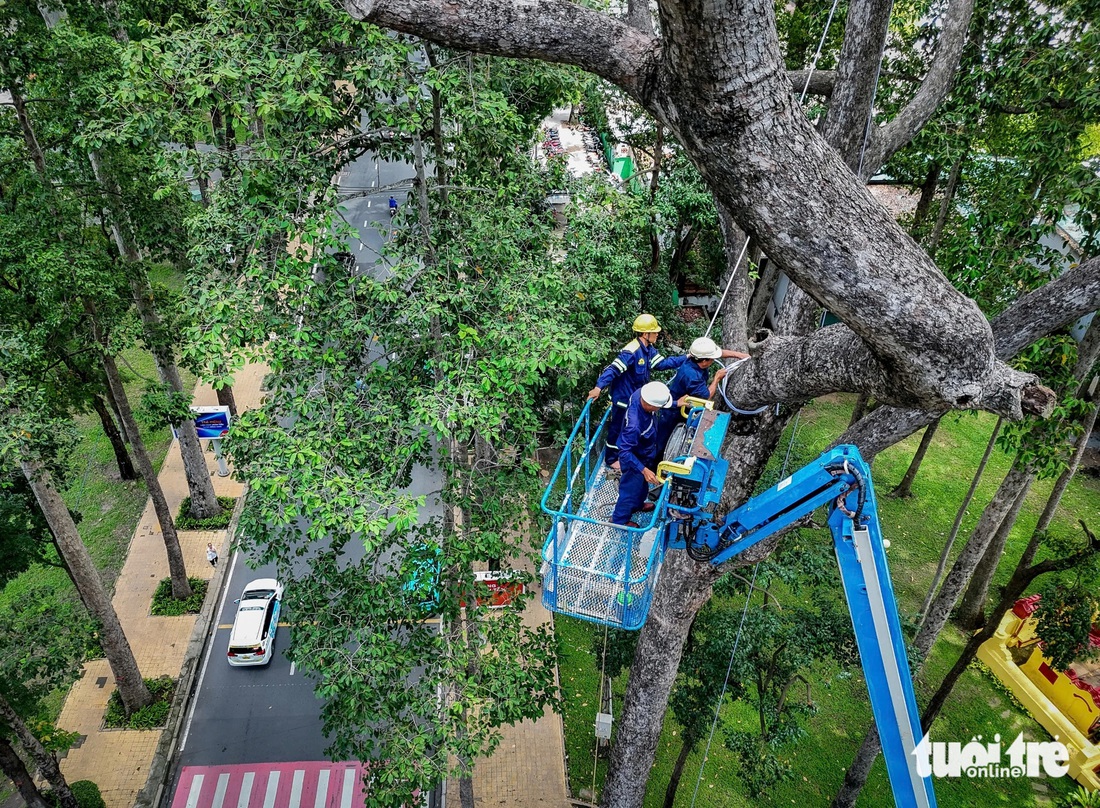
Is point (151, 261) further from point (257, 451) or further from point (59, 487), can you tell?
point (257, 451)

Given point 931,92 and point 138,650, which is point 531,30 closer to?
point 931,92

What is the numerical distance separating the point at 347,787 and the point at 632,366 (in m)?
9.90

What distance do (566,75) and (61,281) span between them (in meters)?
8.38

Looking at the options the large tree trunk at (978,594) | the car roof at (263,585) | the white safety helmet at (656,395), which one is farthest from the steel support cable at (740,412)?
the car roof at (263,585)

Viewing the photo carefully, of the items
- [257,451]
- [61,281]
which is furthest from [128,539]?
[257,451]

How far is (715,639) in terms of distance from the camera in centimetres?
1069

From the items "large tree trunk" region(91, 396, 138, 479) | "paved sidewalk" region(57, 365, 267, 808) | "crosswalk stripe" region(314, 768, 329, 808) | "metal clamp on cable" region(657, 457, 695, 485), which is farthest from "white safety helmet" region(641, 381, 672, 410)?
"large tree trunk" region(91, 396, 138, 479)

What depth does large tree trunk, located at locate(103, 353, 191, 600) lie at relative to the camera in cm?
1472

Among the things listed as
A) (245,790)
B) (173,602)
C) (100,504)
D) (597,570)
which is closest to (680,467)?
(597,570)

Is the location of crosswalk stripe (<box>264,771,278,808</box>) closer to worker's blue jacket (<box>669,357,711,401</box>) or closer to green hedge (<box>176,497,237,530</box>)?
green hedge (<box>176,497,237,530</box>)

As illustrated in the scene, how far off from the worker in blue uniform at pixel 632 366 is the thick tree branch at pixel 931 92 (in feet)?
9.42

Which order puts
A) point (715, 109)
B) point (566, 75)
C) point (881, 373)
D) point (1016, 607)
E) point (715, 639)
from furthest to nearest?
point (1016, 607) → point (715, 639) → point (566, 75) → point (881, 373) → point (715, 109)

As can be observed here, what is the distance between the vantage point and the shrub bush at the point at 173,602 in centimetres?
1731

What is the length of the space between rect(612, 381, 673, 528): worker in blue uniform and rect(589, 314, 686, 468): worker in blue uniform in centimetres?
42
